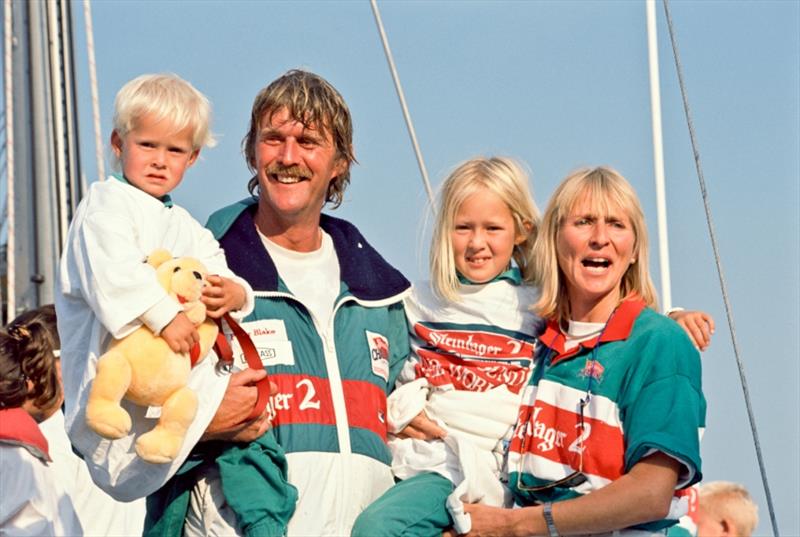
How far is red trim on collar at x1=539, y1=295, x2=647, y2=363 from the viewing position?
15.8 feet

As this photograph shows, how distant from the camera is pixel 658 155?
6.32 m

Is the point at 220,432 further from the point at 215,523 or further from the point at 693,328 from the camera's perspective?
the point at 693,328

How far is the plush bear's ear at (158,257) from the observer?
440 centimetres

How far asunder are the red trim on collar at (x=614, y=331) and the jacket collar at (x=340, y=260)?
58 cm

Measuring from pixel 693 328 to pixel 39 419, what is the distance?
2.79m

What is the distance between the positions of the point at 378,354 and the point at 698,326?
1021 mm

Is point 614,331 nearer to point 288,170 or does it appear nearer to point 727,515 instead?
point 288,170

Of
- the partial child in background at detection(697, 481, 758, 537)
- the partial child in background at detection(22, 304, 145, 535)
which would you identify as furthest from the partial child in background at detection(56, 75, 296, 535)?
the partial child in background at detection(697, 481, 758, 537)

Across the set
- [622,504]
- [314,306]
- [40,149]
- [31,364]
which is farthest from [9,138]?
[622,504]

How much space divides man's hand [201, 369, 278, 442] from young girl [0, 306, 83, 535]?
160 centimetres

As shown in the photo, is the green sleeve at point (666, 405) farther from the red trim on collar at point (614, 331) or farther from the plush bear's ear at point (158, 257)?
the plush bear's ear at point (158, 257)

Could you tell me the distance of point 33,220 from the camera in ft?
38.4

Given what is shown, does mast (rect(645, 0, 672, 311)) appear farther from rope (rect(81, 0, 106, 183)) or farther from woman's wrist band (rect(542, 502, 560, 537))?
rope (rect(81, 0, 106, 183))

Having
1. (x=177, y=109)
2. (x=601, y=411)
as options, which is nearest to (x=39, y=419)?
(x=177, y=109)
